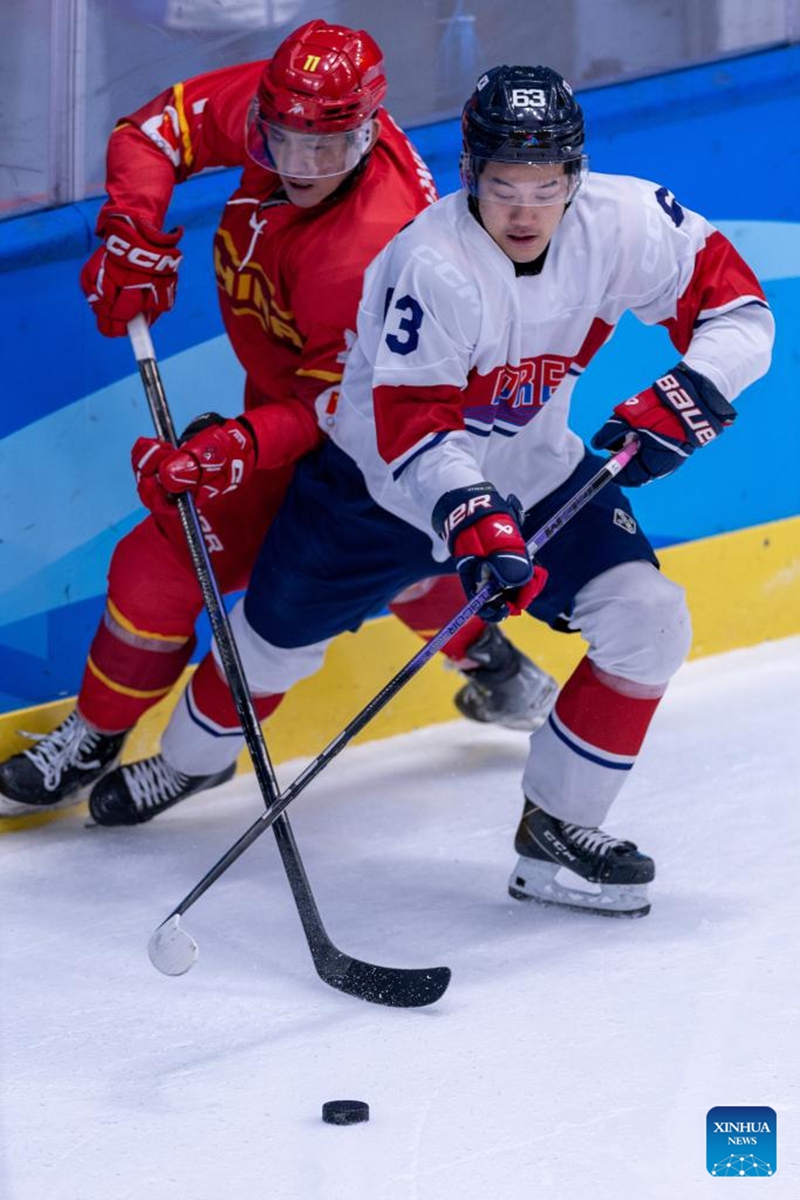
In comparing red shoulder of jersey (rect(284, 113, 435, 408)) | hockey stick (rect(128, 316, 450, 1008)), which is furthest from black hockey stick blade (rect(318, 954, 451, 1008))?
red shoulder of jersey (rect(284, 113, 435, 408))

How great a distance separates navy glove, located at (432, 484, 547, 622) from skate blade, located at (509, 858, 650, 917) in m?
0.52

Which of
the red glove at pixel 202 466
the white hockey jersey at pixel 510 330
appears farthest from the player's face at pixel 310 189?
the red glove at pixel 202 466

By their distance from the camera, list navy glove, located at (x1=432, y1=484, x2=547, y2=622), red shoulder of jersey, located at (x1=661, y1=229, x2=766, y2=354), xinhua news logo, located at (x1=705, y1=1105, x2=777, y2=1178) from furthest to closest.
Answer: red shoulder of jersey, located at (x1=661, y1=229, x2=766, y2=354) → navy glove, located at (x1=432, y1=484, x2=547, y2=622) → xinhua news logo, located at (x1=705, y1=1105, x2=777, y2=1178)

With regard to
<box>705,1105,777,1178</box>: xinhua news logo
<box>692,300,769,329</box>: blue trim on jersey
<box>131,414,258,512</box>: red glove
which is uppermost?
<box>692,300,769,329</box>: blue trim on jersey

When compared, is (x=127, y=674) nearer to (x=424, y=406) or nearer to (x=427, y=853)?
(x=427, y=853)

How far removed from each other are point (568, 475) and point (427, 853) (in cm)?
67

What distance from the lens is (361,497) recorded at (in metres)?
2.67

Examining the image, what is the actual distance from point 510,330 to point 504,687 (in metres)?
1.03

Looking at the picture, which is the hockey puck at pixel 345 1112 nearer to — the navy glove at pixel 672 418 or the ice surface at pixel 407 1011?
the ice surface at pixel 407 1011

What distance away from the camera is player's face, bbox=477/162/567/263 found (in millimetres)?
2312

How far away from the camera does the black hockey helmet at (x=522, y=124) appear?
2293 millimetres

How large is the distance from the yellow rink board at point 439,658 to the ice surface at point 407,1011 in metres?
0.09

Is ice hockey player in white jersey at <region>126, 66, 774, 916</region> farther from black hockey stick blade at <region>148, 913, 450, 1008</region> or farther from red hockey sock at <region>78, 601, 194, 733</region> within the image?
black hockey stick blade at <region>148, 913, 450, 1008</region>

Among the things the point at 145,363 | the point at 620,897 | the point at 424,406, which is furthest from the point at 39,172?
the point at 620,897
